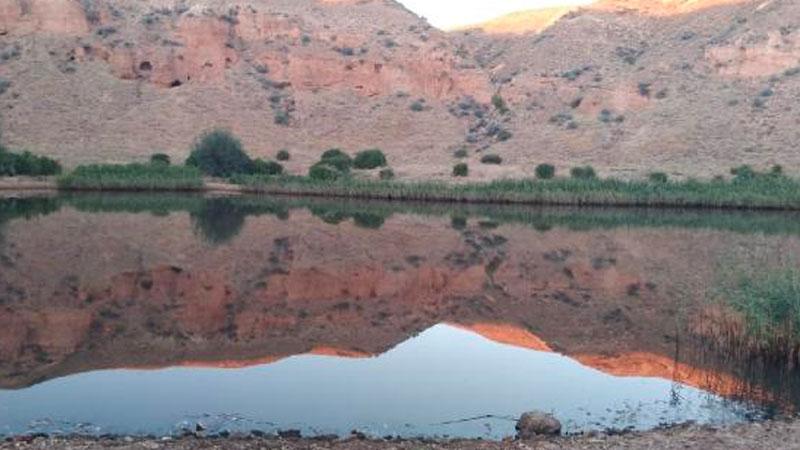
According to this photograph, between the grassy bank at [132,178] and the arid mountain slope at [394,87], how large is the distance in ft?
23.4

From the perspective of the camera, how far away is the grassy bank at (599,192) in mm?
46031

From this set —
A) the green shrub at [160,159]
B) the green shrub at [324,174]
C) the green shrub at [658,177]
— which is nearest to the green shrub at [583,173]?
the green shrub at [658,177]

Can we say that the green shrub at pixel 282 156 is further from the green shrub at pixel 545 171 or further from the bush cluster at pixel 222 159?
the green shrub at pixel 545 171

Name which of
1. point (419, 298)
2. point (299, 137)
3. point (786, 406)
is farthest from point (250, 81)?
point (786, 406)

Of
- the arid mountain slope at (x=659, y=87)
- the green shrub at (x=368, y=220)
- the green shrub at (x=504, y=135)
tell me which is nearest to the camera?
the green shrub at (x=368, y=220)

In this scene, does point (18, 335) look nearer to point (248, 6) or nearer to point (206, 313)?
point (206, 313)

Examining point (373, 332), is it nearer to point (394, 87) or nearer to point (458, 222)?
point (458, 222)

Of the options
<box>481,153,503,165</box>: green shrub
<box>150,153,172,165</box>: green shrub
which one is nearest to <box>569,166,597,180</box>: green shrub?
<box>481,153,503,165</box>: green shrub

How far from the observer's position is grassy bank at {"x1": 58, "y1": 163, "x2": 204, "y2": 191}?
4934cm

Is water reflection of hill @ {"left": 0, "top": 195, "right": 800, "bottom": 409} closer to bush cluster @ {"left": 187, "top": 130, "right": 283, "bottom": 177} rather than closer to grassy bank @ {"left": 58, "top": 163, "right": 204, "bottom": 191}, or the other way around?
grassy bank @ {"left": 58, "top": 163, "right": 204, "bottom": 191}

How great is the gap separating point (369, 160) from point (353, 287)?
3810 centimetres

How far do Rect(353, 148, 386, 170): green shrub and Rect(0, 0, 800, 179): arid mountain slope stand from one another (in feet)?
4.31

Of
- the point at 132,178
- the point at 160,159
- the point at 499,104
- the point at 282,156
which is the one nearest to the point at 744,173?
the point at 499,104

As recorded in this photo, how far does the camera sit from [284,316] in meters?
17.4
